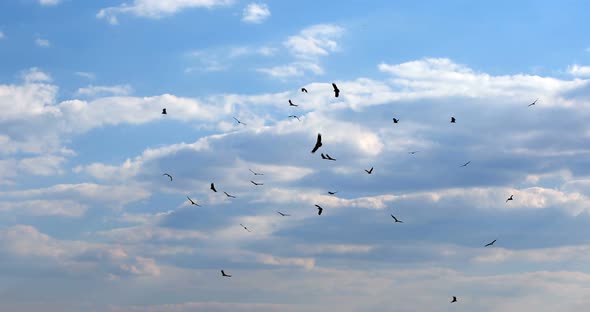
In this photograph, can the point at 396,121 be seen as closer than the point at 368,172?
No

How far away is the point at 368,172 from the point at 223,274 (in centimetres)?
2726

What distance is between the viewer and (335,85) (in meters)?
76.0

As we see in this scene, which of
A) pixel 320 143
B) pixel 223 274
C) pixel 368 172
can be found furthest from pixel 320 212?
pixel 320 143

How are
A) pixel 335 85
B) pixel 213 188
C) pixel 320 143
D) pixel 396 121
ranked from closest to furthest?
1. pixel 320 143
2. pixel 335 85
3. pixel 213 188
4. pixel 396 121

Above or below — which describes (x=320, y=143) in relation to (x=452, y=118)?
below

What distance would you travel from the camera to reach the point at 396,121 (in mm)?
117625

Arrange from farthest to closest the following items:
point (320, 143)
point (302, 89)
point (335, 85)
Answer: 1. point (302, 89)
2. point (335, 85)
3. point (320, 143)

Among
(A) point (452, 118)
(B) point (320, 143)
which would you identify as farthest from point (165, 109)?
(B) point (320, 143)

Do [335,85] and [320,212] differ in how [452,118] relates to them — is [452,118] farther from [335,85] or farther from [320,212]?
[335,85]

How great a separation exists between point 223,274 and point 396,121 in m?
37.4

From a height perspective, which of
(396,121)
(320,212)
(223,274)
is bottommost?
(223,274)

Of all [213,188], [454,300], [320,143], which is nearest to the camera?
[320,143]

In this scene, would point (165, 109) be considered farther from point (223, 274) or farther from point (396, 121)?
point (396, 121)

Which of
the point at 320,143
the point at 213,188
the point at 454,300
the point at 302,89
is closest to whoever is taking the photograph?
the point at 320,143
